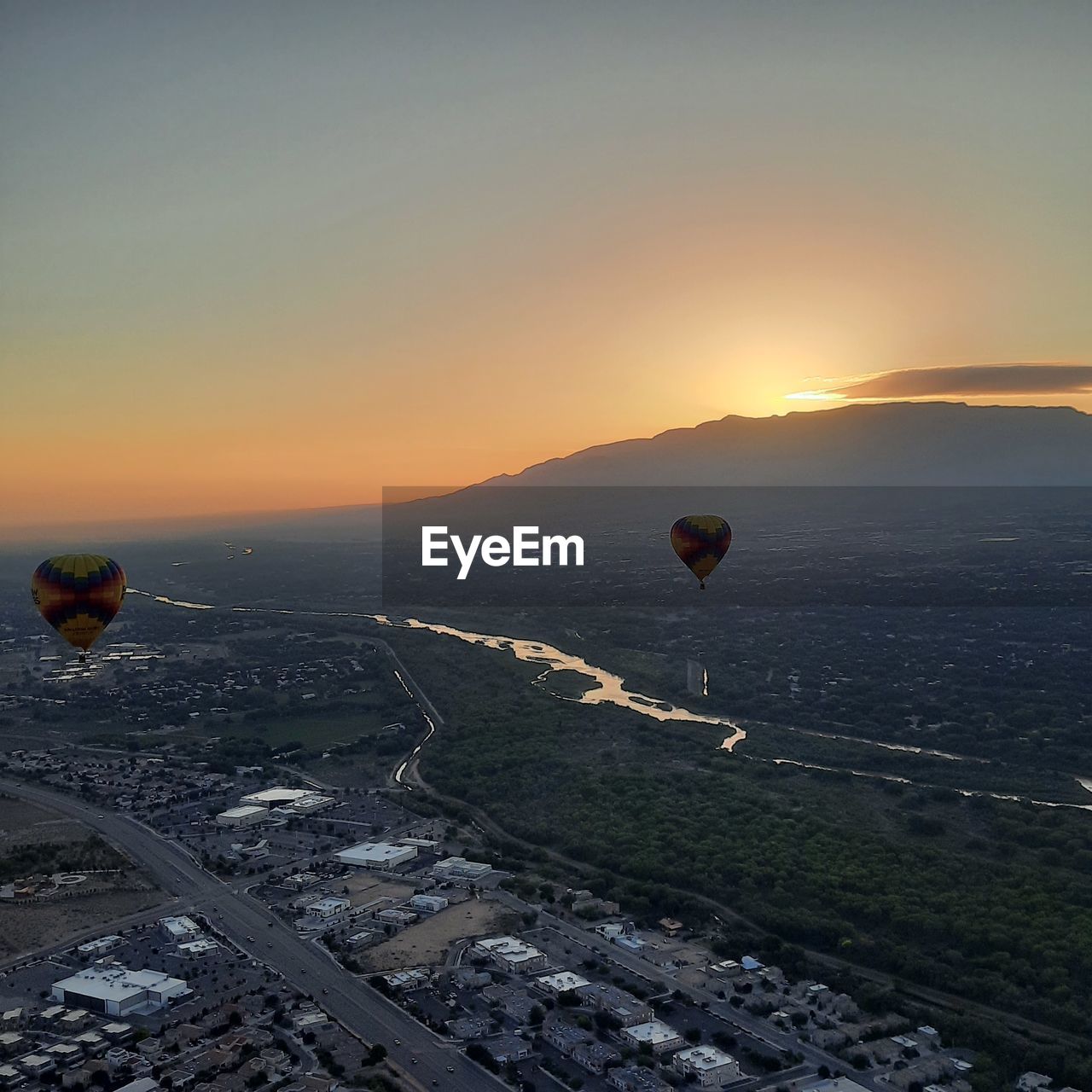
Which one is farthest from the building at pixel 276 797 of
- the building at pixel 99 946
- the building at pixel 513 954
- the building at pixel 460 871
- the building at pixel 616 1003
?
the building at pixel 616 1003

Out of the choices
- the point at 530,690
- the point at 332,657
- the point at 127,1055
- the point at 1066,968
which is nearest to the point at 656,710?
the point at 530,690

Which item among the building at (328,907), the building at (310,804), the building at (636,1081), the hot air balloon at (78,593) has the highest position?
the hot air balloon at (78,593)

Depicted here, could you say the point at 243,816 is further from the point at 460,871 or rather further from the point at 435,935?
the point at 435,935

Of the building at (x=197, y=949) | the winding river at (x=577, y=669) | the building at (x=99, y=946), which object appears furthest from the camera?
the winding river at (x=577, y=669)

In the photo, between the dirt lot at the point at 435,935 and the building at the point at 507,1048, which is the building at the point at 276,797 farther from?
the building at the point at 507,1048

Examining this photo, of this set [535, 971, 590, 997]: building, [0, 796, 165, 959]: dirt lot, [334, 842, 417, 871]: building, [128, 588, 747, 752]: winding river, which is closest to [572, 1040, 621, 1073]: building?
[535, 971, 590, 997]: building

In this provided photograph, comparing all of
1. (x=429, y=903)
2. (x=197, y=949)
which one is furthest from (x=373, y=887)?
(x=197, y=949)
